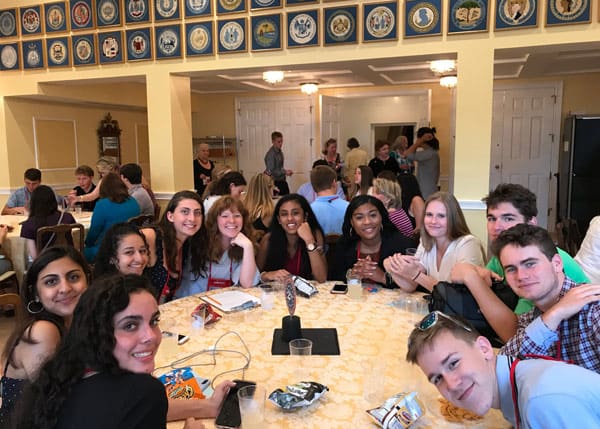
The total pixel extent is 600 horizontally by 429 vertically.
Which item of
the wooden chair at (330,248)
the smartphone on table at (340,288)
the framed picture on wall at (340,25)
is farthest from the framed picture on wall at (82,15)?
the smartphone on table at (340,288)

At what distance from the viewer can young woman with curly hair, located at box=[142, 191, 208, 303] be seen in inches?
110

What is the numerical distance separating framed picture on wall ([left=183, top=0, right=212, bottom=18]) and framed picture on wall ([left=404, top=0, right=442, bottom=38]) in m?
2.27

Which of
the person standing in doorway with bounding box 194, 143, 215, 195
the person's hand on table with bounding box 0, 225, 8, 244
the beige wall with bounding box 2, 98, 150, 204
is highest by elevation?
the beige wall with bounding box 2, 98, 150, 204

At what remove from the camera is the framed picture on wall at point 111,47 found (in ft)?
19.2

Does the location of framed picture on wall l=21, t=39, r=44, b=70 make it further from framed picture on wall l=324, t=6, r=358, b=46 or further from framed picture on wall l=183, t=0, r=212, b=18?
framed picture on wall l=324, t=6, r=358, b=46

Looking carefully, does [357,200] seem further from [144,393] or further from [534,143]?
[534,143]

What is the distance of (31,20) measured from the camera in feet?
20.5

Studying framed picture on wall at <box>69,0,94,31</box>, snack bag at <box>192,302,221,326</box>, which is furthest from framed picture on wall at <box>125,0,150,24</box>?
snack bag at <box>192,302,221,326</box>

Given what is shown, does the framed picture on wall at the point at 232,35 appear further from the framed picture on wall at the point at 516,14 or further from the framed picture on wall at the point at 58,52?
the framed picture on wall at the point at 516,14

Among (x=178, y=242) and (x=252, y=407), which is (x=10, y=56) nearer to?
(x=178, y=242)

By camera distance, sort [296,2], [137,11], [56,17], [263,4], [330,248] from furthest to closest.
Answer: [56,17] < [137,11] < [263,4] < [296,2] < [330,248]

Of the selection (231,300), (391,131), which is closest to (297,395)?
(231,300)

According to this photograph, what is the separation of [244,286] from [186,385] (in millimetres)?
1257

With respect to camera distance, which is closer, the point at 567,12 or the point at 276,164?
the point at 567,12
